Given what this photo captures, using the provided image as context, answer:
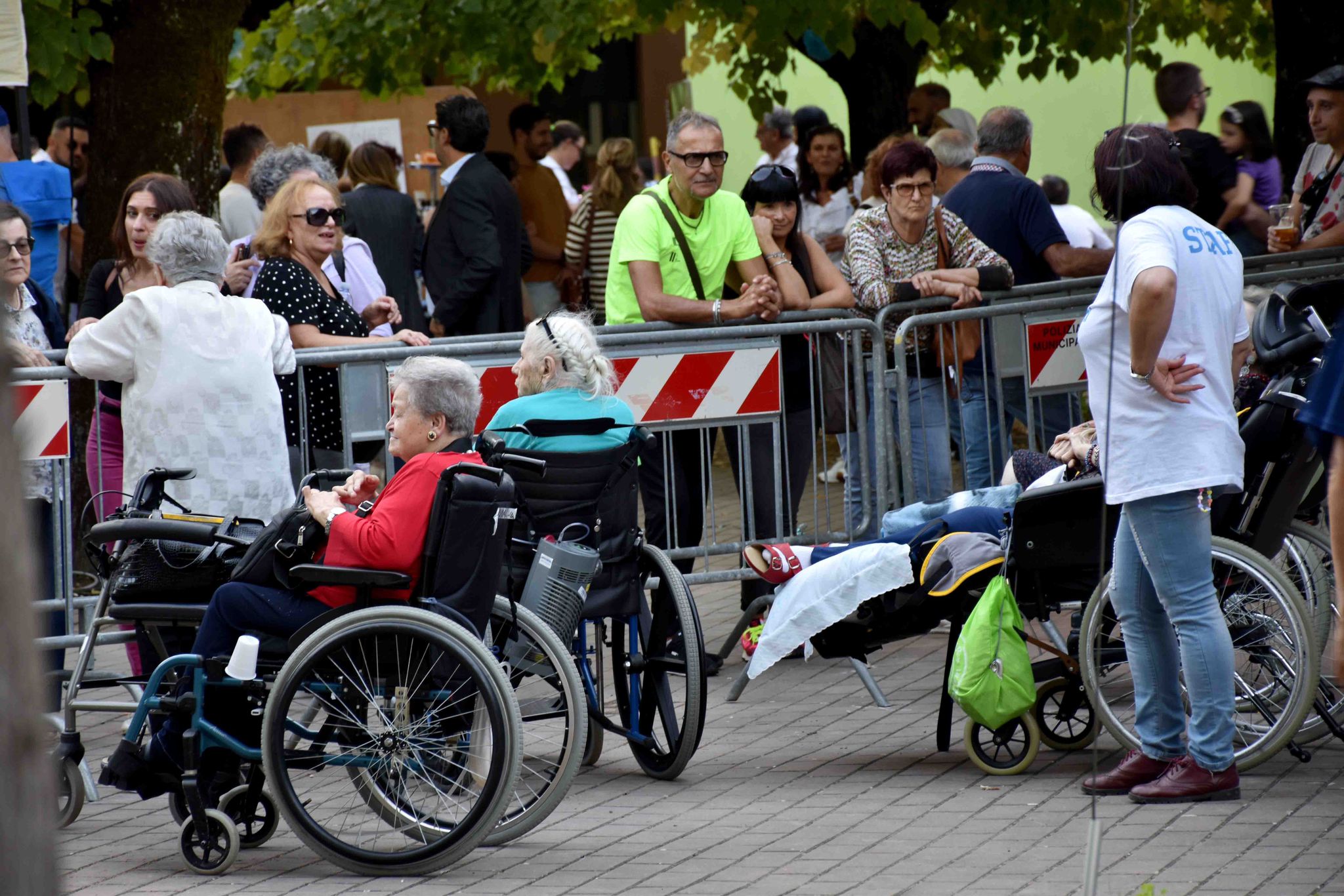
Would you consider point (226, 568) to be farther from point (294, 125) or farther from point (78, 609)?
point (294, 125)

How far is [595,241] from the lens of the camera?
472 inches

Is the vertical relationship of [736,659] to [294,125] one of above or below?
below

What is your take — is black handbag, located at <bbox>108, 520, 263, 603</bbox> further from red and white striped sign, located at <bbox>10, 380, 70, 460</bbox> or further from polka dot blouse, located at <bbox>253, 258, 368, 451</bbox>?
polka dot blouse, located at <bbox>253, 258, 368, 451</bbox>

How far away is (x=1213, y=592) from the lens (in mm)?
5172

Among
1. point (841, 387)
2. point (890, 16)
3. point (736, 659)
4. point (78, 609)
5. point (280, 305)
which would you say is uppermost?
point (890, 16)

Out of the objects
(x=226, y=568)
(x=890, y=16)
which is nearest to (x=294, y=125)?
(x=890, y=16)

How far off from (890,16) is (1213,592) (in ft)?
23.9

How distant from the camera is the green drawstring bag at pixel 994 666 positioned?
5477mm

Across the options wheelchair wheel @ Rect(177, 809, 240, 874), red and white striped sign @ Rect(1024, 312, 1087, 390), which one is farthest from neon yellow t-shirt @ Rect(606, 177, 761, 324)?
wheelchair wheel @ Rect(177, 809, 240, 874)

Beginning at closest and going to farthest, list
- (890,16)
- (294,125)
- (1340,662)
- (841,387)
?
(1340,662), (841,387), (890,16), (294,125)

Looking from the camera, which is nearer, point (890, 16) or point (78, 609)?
point (78, 609)

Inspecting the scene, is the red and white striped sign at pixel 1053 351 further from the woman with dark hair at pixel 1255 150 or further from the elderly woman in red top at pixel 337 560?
the woman with dark hair at pixel 1255 150

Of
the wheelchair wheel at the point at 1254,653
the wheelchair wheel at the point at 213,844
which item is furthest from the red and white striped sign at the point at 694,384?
the wheelchair wheel at the point at 213,844

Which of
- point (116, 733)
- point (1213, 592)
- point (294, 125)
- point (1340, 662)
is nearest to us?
point (1340, 662)
